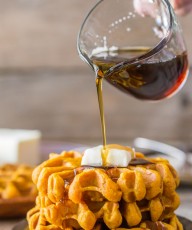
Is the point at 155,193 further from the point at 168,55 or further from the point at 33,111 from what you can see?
the point at 33,111

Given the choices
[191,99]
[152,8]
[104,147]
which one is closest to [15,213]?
[104,147]

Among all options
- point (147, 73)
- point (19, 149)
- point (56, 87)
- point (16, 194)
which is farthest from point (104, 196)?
point (56, 87)

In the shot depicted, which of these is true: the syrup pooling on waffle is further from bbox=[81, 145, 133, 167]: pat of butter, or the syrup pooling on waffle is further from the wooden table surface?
bbox=[81, 145, 133, 167]: pat of butter

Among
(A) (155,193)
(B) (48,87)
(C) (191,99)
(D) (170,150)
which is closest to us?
(A) (155,193)

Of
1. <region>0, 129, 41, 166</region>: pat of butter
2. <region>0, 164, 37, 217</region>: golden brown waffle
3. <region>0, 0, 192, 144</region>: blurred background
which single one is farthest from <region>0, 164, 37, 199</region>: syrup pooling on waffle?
<region>0, 0, 192, 144</region>: blurred background

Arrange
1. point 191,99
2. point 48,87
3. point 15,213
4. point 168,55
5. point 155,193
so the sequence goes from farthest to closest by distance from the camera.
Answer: point 48,87 → point 191,99 → point 15,213 → point 168,55 → point 155,193

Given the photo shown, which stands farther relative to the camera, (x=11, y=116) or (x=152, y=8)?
(x=11, y=116)

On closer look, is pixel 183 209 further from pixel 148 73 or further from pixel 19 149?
pixel 19 149
